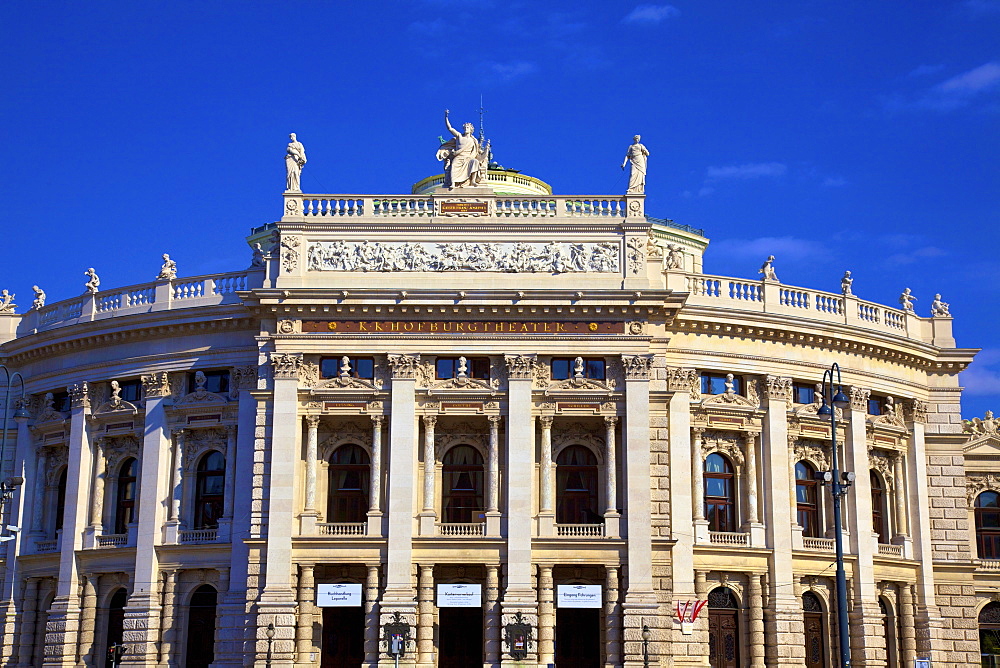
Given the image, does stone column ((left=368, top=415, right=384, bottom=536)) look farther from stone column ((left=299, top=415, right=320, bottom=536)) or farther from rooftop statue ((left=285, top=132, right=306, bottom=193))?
rooftop statue ((left=285, top=132, right=306, bottom=193))

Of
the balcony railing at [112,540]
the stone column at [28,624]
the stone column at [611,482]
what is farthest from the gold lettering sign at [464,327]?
the stone column at [28,624]

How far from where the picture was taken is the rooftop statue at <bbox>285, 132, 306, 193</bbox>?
48.6 metres

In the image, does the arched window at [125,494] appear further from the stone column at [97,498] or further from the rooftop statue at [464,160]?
the rooftop statue at [464,160]

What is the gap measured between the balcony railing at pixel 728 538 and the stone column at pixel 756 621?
133cm

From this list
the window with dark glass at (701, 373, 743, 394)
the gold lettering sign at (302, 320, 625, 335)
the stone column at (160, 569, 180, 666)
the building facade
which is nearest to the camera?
the building facade

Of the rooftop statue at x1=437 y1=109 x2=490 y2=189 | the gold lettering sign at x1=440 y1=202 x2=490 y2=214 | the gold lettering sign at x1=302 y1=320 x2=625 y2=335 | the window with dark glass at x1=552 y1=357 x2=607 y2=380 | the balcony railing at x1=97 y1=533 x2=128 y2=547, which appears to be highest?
the rooftop statue at x1=437 y1=109 x2=490 y2=189

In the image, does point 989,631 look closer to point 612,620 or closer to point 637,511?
point 637,511

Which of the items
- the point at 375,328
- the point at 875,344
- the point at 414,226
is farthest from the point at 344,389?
the point at 875,344

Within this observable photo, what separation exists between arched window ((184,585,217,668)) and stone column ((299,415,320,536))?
5802mm

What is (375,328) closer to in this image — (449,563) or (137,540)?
(449,563)

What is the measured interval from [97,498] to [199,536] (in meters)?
5.42

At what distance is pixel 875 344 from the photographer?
52312 mm

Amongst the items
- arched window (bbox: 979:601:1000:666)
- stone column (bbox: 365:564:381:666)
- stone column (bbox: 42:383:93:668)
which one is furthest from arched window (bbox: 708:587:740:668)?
stone column (bbox: 42:383:93:668)

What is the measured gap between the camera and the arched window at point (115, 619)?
1948 inches
